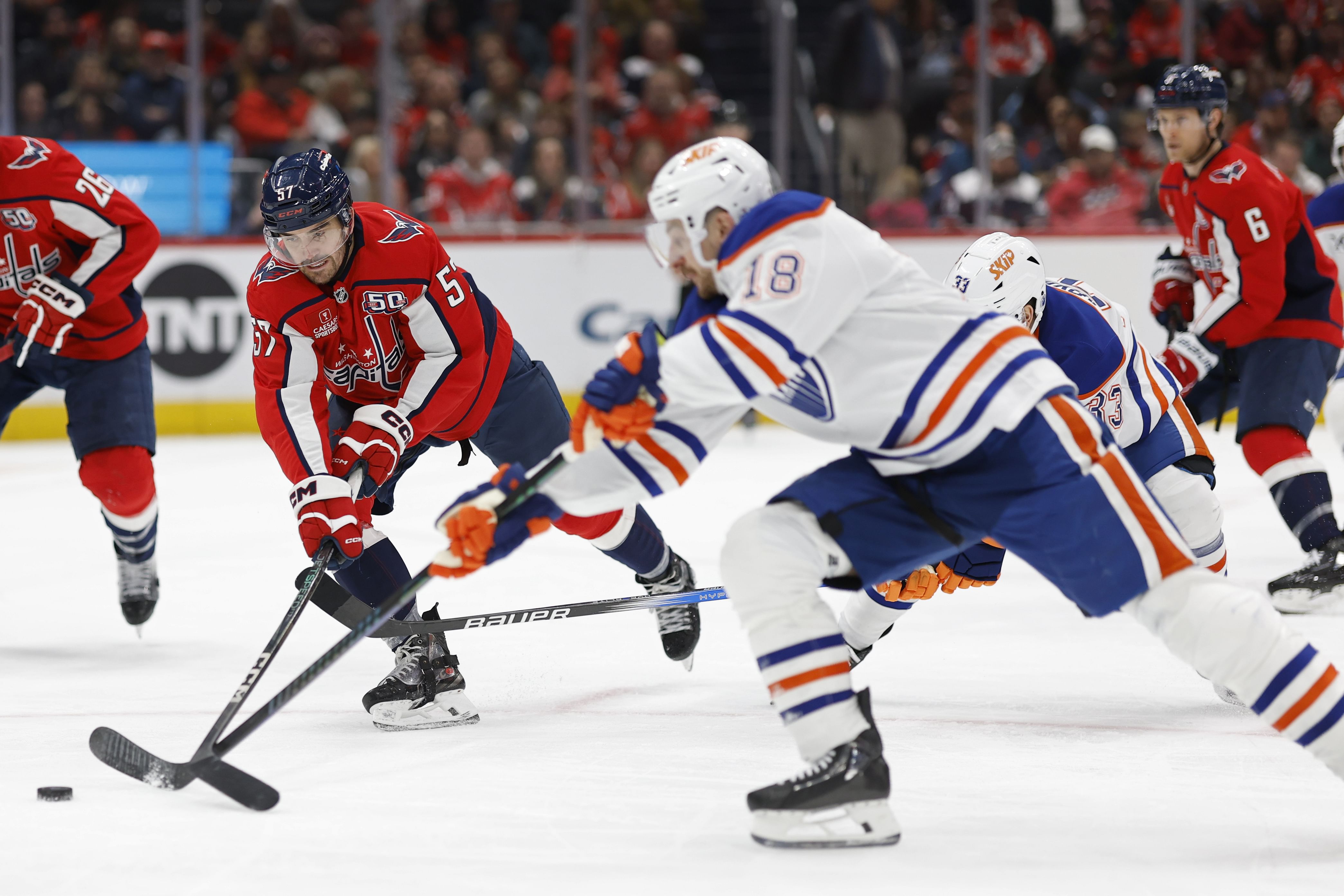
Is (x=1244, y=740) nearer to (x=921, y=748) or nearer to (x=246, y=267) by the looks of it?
(x=921, y=748)

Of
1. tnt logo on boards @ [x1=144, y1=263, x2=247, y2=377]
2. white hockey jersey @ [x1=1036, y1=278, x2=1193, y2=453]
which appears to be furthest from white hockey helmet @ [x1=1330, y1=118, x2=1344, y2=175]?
tnt logo on boards @ [x1=144, y1=263, x2=247, y2=377]

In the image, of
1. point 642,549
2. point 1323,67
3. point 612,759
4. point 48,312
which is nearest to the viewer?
point 612,759

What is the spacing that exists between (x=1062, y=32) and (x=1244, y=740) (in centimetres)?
587

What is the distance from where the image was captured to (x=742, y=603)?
2.18 m

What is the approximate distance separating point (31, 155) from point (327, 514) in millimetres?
1389

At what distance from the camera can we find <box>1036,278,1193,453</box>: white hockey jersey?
9.34 feet

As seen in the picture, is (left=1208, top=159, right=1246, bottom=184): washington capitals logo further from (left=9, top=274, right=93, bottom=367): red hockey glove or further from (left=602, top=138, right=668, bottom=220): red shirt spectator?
(left=602, top=138, right=668, bottom=220): red shirt spectator

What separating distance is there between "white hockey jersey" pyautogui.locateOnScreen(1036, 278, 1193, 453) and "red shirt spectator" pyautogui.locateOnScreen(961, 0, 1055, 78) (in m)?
4.88

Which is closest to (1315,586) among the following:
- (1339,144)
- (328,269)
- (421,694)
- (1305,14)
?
(1339,144)

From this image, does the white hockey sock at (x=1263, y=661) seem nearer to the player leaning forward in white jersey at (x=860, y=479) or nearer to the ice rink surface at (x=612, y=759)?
the player leaning forward in white jersey at (x=860, y=479)

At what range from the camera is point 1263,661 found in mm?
2088

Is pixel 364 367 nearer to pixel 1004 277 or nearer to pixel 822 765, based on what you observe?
pixel 1004 277

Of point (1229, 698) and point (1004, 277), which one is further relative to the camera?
point (1229, 698)

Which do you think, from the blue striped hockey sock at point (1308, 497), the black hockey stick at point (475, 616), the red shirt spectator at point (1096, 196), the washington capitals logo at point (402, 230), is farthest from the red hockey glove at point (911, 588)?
the red shirt spectator at point (1096, 196)
